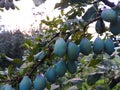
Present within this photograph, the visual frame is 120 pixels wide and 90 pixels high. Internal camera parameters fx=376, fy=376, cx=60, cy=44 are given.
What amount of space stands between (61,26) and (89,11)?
0.35 feet

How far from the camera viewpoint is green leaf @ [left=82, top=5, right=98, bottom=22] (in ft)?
4.06

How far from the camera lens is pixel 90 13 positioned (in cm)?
125

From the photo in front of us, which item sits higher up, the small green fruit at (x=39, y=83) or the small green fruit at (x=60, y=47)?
the small green fruit at (x=60, y=47)

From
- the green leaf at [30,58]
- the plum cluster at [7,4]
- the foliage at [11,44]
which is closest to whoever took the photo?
the green leaf at [30,58]

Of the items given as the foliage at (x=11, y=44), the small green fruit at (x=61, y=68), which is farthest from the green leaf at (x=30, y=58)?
the foliage at (x=11, y=44)

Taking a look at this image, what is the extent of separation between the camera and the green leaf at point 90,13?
124 cm

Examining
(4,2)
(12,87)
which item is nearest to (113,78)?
(12,87)

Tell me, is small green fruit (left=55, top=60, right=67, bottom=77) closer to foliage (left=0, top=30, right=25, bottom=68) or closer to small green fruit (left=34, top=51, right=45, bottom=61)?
small green fruit (left=34, top=51, right=45, bottom=61)

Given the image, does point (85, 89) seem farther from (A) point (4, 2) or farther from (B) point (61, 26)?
(A) point (4, 2)

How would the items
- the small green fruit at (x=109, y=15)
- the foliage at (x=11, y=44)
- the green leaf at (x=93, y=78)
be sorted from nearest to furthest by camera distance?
1. the small green fruit at (x=109, y=15)
2. the green leaf at (x=93, y=78)
3. the foliage at (x=11, y=44)

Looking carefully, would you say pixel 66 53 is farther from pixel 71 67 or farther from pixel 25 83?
pixel 25 83

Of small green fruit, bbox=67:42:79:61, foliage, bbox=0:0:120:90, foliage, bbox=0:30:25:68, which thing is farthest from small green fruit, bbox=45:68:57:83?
foliage, bbox=0:30:25:68

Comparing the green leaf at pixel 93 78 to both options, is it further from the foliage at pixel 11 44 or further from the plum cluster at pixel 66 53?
the foliage at pixel 11 44

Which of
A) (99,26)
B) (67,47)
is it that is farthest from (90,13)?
(67,47)
